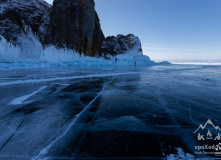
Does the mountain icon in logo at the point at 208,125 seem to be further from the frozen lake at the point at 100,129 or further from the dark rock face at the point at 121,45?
the dark rock face at the point at 121,45

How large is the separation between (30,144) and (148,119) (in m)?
1.81

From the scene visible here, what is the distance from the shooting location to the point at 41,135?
1.42m

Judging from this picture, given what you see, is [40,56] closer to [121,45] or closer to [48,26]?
[48,26]

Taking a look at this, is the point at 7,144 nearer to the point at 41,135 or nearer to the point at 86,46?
the point at 41,135

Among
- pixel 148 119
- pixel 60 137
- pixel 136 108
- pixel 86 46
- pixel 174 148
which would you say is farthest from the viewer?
pixel 86 46

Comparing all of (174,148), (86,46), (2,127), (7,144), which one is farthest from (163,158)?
(86,46)

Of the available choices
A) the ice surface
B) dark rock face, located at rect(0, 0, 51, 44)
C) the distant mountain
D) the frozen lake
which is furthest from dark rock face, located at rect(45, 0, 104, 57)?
the frozen lake

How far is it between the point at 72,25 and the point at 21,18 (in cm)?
1562

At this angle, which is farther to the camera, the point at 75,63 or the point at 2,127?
the point at 75,63

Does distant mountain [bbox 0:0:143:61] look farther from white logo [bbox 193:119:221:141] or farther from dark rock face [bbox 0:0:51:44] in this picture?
white logo [bbox 193:119:221:141]

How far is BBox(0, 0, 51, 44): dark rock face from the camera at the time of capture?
83.7 ft

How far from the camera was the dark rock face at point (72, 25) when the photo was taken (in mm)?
26422

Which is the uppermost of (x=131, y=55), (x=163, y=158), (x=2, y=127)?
(x=131, y=55)

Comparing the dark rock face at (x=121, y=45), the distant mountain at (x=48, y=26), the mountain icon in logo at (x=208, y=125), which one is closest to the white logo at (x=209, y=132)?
the mountain icon in logo at (x=208, y=125)
